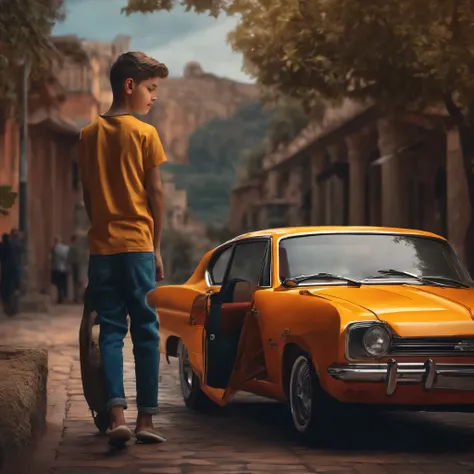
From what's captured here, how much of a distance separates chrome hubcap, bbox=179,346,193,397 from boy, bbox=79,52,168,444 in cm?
236

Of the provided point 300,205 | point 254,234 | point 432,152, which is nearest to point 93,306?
point 254,234

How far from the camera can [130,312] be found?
7.58 meters

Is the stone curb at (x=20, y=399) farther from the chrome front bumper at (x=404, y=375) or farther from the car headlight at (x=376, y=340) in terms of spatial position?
the car headlight at (x=376, y=340)

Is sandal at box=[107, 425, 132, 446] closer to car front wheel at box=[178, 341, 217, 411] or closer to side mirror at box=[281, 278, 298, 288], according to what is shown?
side mirror at box=[281, 278, 298, 288]

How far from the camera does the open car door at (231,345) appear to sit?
8.43 metres

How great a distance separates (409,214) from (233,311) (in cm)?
2665

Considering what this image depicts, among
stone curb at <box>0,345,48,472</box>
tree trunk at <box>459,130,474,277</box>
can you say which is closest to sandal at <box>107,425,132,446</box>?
stone curb at <box>0,345,48,472</box>

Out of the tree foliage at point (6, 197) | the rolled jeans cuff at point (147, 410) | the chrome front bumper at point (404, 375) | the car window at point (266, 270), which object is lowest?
the rolled jeans cuff at point (147, 410)

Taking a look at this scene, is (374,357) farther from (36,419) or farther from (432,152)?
(432,152)

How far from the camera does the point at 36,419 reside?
748cm

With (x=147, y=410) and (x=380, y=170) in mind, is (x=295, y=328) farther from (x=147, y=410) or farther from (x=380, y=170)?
(x=380, y=170)

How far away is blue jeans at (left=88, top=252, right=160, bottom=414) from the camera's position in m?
7.45

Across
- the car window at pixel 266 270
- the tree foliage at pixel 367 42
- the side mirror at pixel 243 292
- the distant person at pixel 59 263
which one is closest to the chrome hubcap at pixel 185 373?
the side mirror at pixel 243 292

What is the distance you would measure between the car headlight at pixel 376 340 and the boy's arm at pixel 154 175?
1331 mm
